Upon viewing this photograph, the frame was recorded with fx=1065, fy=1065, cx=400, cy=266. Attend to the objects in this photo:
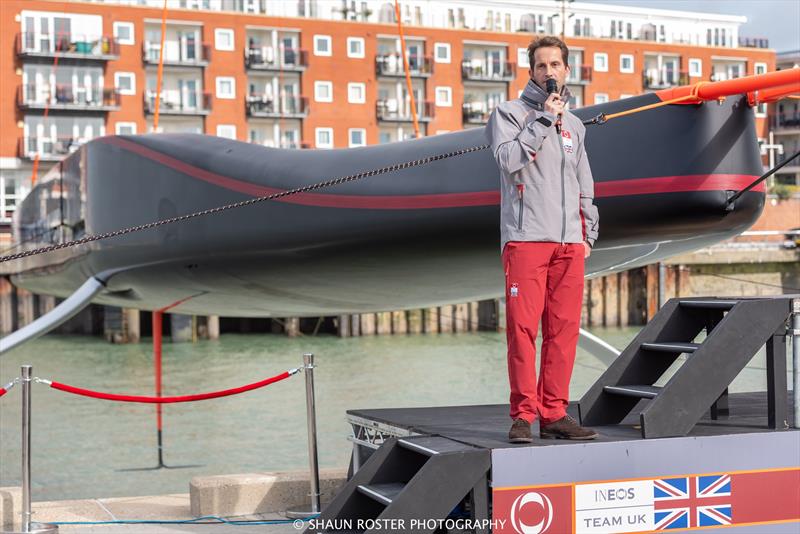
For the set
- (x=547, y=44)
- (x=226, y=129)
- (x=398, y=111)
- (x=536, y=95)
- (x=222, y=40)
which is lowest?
(x=536, y=95)

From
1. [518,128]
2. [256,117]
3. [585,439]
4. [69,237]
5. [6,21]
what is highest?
[6,21]

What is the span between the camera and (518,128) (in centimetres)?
369

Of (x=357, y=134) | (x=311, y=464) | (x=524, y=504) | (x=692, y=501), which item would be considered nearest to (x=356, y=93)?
(x=357, y=134)

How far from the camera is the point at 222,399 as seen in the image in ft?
55.9

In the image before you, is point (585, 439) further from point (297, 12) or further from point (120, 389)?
point (297, 12)

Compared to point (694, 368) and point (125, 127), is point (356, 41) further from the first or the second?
point (694, 368)

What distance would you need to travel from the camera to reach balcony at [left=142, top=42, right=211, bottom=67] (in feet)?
A: 138

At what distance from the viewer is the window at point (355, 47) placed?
44.6m

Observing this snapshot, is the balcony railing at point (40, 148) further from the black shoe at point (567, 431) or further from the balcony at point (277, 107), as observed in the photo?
the black shoe at point (567, 431)

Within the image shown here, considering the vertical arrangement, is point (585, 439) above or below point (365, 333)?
above

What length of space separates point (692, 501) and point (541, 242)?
107 cm

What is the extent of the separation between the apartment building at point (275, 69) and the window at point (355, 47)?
3.3 inches

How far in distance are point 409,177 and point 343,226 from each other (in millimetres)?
557

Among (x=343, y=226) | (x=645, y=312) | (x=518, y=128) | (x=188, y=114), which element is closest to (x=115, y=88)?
(x=188, y=114)
